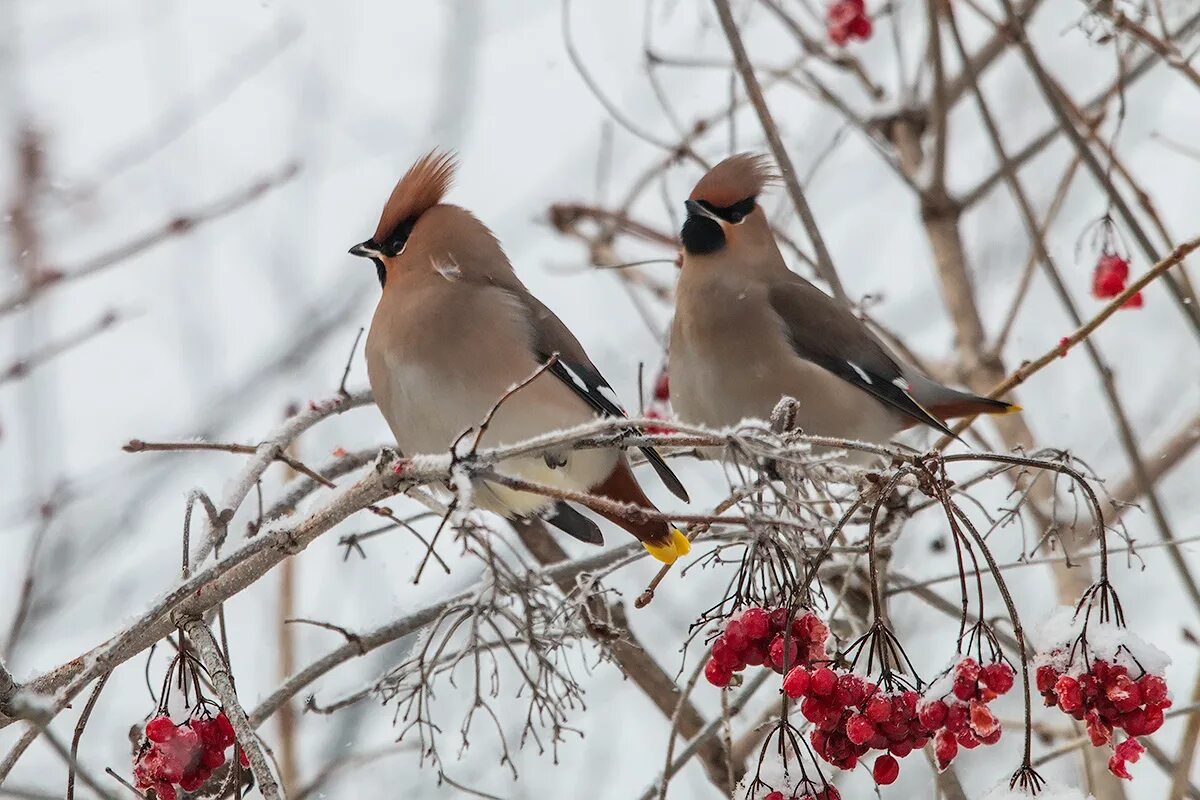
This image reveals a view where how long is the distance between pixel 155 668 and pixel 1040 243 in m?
1.86

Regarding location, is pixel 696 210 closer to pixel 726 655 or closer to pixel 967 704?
pixel 726 655

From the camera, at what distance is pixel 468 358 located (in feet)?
11.4

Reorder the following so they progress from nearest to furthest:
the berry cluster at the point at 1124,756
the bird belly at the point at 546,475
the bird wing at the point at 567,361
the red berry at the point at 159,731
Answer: the berry cluster at the point at 1124,756, the red berry at the point at 159,731, the bird belly at the point at 546,475, the bird wing at the point at 567,361

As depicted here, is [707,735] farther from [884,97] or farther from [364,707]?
[884,97]

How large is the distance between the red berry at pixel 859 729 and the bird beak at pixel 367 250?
7.48 ft

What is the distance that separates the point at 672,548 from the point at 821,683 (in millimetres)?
1176

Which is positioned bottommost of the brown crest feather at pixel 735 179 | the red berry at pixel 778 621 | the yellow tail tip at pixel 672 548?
the red berry at pixel 778 621

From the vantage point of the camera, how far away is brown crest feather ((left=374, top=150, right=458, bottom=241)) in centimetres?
375

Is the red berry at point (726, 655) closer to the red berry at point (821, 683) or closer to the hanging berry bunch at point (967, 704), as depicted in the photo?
the red berry at point (821, 683)

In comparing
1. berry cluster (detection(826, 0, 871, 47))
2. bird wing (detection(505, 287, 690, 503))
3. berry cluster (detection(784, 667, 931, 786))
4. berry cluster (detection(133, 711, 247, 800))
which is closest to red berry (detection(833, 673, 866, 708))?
berry cluster (detection(784, 667, 931, 786))

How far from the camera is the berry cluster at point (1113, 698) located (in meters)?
1.87

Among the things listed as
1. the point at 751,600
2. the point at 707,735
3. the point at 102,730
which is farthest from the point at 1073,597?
the point at 102,730

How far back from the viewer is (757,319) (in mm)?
4230

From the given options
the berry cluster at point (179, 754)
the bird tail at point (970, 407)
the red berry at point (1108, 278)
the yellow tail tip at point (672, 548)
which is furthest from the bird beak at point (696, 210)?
the berry cluster at point (179, 754)
